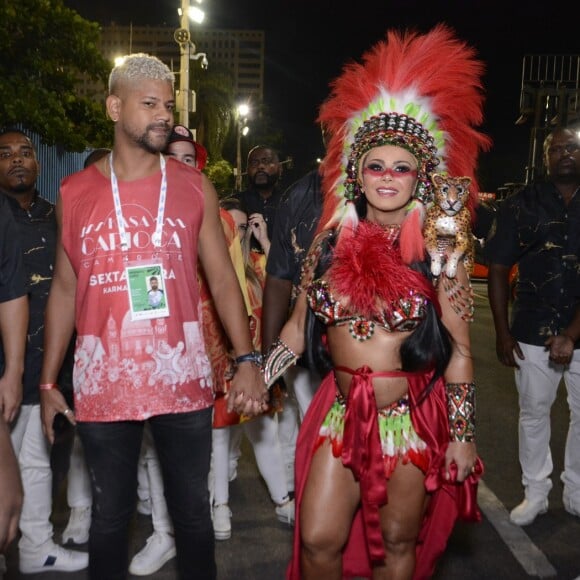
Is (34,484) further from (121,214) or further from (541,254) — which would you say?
(541,254)

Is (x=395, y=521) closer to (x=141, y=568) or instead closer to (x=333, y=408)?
(x=333, y=408)

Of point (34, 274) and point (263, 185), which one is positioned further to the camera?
point (263, 185)

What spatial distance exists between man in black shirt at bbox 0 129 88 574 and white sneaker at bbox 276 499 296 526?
1.25 m

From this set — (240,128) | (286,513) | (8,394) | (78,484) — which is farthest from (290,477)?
(240,128)

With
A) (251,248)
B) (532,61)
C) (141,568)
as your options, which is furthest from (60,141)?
(532,61)

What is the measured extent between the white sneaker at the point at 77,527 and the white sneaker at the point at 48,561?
32 centimetres

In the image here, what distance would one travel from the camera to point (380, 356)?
10.3ft

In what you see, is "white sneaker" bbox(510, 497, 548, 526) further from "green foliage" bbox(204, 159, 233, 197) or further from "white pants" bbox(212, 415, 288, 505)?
"green foliage" bbox(204, 159, 233, 197)

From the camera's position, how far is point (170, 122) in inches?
126

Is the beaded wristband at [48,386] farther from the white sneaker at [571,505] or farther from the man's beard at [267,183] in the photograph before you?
the white sneaker at [571,505]

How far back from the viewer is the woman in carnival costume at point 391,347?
122 inches

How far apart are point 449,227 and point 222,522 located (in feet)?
7.79

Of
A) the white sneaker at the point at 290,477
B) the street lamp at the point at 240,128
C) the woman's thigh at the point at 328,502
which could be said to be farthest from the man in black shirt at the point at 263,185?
the street lamp at the point at 240,128

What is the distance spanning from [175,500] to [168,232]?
3.62 ft
